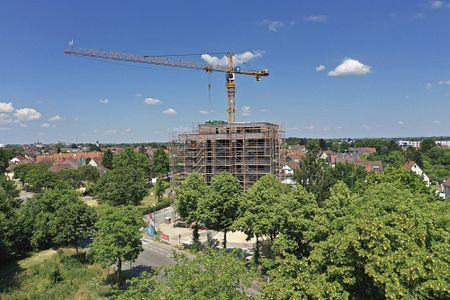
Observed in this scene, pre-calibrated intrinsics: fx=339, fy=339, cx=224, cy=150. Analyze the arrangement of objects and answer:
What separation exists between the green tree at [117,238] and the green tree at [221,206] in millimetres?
6632

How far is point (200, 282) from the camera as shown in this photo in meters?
13.5

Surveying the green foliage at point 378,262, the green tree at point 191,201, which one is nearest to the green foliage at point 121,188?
the green tree at point 191,201

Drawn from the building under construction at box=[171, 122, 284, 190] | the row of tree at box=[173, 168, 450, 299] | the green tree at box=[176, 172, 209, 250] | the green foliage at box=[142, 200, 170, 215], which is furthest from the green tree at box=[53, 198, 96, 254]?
the building under construction at box=[171, 122, 284, 190]

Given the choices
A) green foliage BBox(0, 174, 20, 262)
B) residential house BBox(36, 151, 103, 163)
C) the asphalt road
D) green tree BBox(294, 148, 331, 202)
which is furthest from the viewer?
residential house BBox(36, 151, 103, 163)

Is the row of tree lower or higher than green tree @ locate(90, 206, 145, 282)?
higher

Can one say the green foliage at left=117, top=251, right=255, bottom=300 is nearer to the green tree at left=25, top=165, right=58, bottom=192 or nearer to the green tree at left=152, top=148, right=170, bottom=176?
the green tree at left=25, top=165, right=58, bottom=192

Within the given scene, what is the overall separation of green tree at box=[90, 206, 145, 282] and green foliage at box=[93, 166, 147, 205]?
2605cm

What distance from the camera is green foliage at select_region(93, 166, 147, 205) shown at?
167 feet

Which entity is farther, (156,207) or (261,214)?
(156,207)

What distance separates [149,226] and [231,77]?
36.1 metres

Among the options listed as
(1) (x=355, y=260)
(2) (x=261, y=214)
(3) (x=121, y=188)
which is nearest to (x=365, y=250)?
(1) (x=355, y=260)

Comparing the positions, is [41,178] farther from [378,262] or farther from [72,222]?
[378,262]

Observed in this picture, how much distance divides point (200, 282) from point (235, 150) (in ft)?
119

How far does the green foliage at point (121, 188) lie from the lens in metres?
51.0
